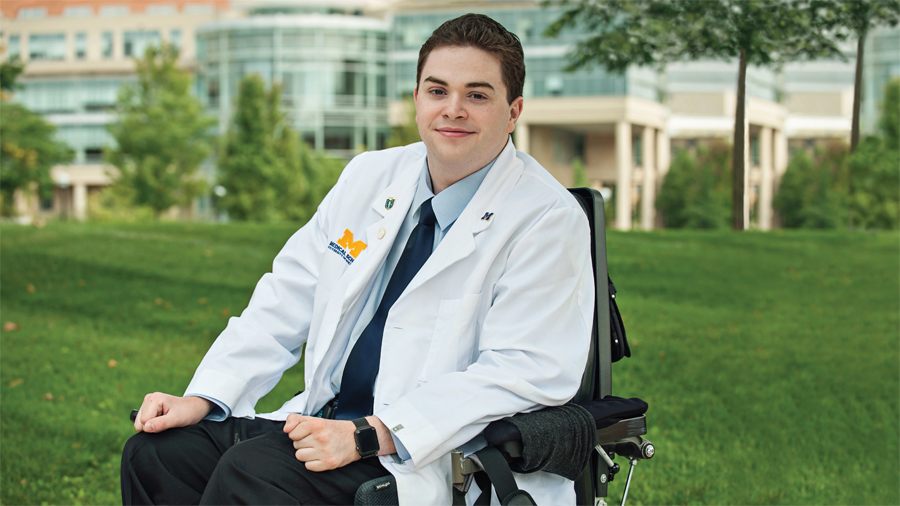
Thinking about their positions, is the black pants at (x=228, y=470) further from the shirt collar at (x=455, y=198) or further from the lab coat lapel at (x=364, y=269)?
the shirt collar at (x=455, y=198)

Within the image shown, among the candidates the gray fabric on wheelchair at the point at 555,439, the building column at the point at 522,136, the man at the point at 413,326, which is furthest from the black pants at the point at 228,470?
the building column at the point at 522,136

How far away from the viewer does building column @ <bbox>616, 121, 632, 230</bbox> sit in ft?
78.2

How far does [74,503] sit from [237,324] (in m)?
2.07

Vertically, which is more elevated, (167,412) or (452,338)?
(452,338)

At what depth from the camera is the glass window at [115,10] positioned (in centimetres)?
4794

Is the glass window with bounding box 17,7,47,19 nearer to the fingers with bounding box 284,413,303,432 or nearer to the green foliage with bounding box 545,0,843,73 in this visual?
the green foliage with bounding box 545,0,843,73

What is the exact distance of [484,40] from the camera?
89.4 inches

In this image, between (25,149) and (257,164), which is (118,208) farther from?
(25,149)

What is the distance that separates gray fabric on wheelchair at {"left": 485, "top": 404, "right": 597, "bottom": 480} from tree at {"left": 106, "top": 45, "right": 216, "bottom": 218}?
71.6ft

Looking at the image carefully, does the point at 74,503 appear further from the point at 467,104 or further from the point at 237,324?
the point at 467,104

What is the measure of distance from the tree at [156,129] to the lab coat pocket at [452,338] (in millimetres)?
21518

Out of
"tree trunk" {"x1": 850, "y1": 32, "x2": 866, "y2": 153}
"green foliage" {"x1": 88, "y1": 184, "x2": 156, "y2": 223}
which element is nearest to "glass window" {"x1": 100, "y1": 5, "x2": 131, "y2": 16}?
→ "green foliage" {"x1": 88, "y1": 184, "x2": 156, "y2": 223}

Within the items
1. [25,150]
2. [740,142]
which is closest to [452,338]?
[740,142]

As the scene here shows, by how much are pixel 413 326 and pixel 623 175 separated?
960 inches
